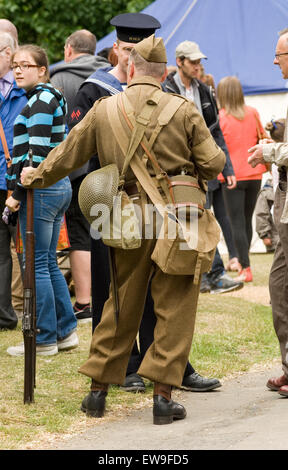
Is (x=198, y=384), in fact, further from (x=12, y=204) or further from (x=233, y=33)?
(x=233, y=33)

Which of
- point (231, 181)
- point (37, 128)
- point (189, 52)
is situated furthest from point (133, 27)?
point (231, 181)

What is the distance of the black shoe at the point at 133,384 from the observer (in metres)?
5.50

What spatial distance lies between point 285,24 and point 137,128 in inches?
404

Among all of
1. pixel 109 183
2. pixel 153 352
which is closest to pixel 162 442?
pixel 153 352

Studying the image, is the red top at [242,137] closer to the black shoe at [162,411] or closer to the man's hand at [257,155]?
the man's hand at [257,155]

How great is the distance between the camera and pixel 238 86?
10.4m

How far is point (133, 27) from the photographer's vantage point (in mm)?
5453

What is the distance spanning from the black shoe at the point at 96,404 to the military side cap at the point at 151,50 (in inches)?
71.1

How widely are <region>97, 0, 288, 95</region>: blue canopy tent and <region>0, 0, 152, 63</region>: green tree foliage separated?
5.57m

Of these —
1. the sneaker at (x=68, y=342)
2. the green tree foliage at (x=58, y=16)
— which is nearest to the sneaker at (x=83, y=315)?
the sneaker at (x=68, y=342)

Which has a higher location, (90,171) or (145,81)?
(145,81)

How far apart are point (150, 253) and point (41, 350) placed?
193 centimetres
